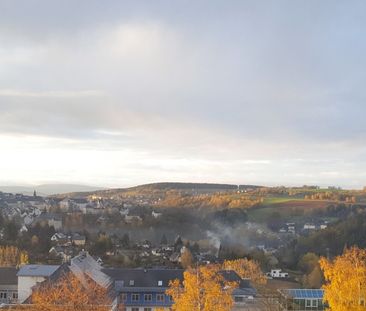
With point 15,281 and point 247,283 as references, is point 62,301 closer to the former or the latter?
point 15,281

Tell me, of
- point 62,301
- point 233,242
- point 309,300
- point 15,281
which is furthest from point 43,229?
point 62,301

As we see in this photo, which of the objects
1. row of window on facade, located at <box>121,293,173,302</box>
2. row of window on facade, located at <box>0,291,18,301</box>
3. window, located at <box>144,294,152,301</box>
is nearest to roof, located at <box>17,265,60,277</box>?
row of window on facade, located at <box>0,291,18,301</box>

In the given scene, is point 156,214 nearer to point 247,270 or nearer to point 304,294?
point 247,270

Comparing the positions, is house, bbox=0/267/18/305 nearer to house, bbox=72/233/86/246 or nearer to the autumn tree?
the autumn tree

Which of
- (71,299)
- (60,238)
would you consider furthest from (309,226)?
(71,299)

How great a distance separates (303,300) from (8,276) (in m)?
18.6

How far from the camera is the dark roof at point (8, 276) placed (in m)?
32.7

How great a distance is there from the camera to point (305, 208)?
103 metres

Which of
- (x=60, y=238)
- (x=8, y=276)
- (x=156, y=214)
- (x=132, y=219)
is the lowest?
(x=60, y=238)

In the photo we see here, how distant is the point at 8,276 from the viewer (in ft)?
109

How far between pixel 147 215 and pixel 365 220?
35.7 metres

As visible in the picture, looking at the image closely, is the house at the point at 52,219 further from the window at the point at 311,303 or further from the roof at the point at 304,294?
the window at the point at 311,303

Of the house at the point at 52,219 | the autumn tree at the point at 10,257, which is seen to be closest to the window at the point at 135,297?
the autumn tree at the point at 10,257

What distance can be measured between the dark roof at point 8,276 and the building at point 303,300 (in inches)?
632
